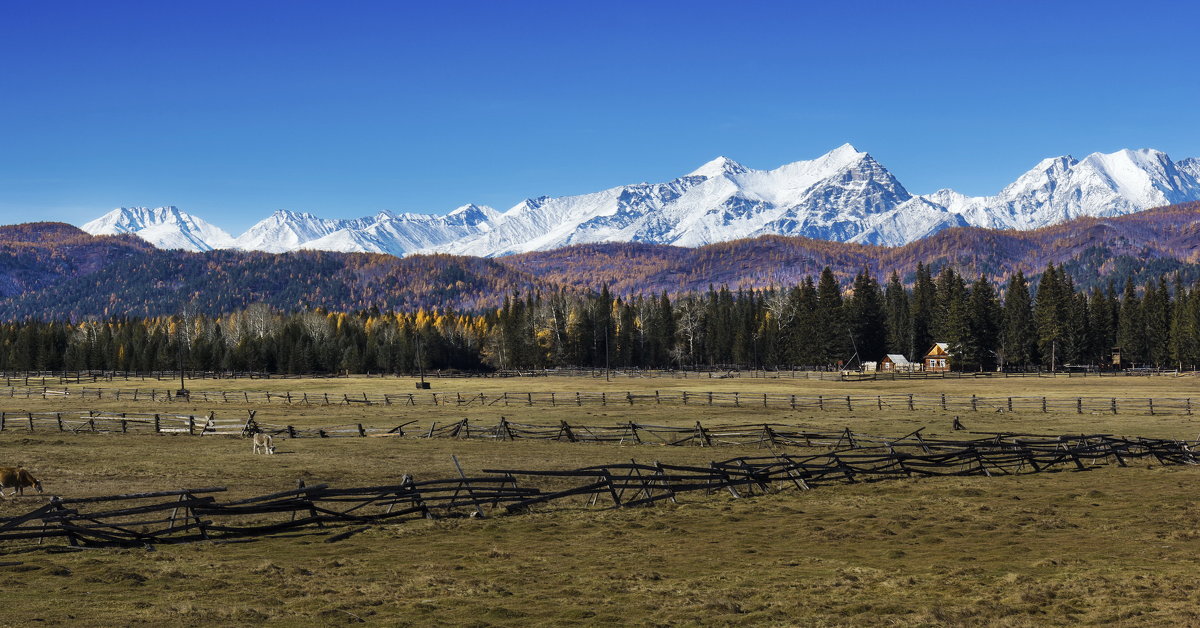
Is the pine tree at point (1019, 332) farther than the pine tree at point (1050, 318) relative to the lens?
Yes

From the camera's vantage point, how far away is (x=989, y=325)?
143 meters

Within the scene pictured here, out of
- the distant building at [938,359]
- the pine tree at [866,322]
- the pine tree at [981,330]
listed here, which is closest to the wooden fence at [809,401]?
the pine tree at [981,330]

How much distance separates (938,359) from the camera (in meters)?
147

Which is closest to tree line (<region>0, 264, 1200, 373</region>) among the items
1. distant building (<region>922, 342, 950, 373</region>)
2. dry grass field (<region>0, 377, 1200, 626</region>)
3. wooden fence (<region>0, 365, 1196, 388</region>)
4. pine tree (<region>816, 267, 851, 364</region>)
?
pine tree (<region>816, 267, 851, 364</region>)

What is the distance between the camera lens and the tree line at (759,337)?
14075 centimetres

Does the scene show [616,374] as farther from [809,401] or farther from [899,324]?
[809,401]

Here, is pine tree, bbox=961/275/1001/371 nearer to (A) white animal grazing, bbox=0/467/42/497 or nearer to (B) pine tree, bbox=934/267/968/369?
(B) pine tree, bbox=934/267/968/369

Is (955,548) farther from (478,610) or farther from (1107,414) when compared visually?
(1107,414)

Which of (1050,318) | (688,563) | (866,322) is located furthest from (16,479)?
(866,322)

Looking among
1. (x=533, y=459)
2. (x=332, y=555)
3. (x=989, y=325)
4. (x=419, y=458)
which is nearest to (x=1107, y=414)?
(x=533, y=459)

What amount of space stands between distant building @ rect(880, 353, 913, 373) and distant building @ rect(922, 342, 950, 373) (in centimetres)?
300

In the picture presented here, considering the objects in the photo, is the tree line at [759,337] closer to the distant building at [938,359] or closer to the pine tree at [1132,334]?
the pine tree at [1132,334]

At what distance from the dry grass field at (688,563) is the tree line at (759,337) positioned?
4149 inches

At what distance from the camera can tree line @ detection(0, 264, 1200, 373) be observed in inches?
5541
